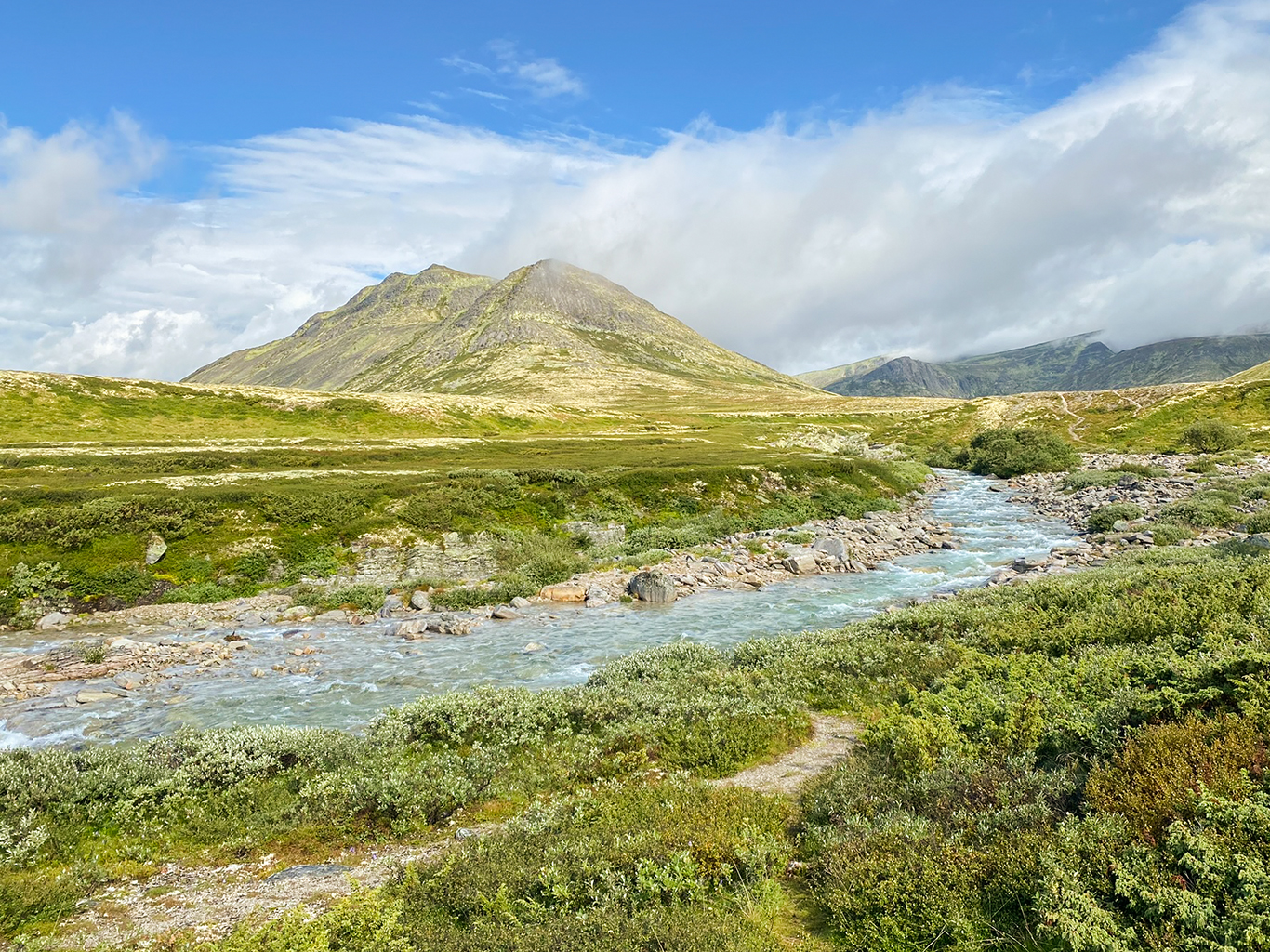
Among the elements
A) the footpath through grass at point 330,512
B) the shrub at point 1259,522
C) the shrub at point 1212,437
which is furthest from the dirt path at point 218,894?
the shrub at point 1212,437

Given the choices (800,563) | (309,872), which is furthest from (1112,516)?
(309,872)

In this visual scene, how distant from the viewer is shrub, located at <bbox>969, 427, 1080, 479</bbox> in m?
71.3

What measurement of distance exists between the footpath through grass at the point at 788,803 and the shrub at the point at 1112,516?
26.4m

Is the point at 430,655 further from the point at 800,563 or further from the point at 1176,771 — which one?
the point at 1176,771

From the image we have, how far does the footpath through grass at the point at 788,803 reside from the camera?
241 inches

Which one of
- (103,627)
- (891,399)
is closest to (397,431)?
(103,627)

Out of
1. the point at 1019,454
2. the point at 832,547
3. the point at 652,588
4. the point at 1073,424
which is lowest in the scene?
the point at 652,588

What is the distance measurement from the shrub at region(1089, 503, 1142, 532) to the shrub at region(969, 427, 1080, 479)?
32330 millimetres

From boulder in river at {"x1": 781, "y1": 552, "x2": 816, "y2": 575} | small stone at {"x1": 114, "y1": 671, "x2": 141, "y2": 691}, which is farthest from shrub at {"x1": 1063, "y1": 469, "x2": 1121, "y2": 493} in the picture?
small stone at {"x1": 114, "y1": 671, "x2": 141, "y2": 691}

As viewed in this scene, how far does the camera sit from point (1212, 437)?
76625 mm

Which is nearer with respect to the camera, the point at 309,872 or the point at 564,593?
the point at 309,872

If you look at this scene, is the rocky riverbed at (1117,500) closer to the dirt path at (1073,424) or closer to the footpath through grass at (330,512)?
the footpath through grass at (330,512)

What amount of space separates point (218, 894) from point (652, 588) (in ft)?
68.4

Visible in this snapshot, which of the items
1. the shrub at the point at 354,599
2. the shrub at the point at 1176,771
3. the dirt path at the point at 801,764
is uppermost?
the shrub at the point at 1176,771
